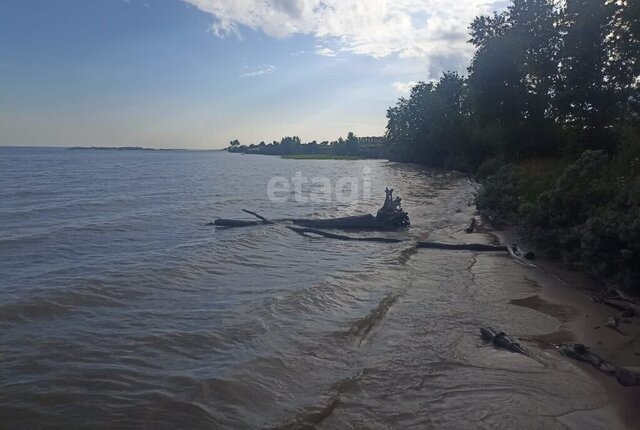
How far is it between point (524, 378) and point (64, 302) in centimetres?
885

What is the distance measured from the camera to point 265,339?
28.2 ft

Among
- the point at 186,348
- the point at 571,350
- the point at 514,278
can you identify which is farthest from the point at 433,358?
the point at 514,278

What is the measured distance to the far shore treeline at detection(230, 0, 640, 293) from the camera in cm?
1081

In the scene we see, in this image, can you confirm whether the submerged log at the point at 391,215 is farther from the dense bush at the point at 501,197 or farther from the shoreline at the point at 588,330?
the shoreline at the point at 588,330

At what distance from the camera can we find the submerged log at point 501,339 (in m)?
7.85

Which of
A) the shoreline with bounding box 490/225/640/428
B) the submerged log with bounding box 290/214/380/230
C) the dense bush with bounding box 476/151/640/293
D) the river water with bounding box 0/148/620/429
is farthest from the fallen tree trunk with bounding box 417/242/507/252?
the submerged log with bounding box 290/214/380/230

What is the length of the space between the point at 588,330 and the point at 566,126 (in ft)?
77.5

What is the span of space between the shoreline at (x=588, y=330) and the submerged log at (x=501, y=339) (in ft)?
1.80

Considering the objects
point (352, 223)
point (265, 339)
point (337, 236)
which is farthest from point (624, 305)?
point (352, 223)

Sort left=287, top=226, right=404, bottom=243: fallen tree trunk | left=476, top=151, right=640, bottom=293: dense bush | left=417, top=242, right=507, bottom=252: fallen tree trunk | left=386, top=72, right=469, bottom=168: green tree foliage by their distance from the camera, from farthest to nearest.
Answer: left=386, top=72, right=469, bottom=168: green tree foliage, left=287, top=226, right=404, bottom=243: fallen tree trunk, left=417, top=242, right=507, bottom=252: fallen tree trunk, left=476, top=151, right=640, bottom=293: dense bush

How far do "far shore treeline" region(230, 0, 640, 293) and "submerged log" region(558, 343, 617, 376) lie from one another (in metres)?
2.82

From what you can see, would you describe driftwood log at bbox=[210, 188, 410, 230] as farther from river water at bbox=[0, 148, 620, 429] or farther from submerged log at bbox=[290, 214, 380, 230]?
river water at bbox=[0, 148, 620, 429]

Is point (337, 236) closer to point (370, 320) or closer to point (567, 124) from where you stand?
point (370, 320)

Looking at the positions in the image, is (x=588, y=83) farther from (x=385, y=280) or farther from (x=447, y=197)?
(x=385, y=280)
